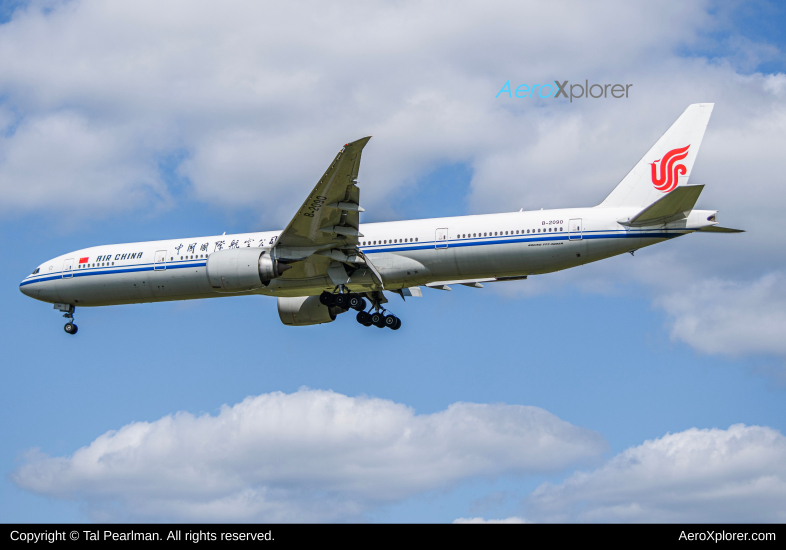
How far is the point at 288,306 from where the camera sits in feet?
133

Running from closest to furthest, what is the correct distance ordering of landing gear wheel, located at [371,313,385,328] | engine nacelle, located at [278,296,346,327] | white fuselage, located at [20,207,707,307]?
1. white fuselage, located at [20,207,707,307]
2. landing gear wheel, located at [371,313,385,328]
3. engine nacelle, located at [278,296,346,327]

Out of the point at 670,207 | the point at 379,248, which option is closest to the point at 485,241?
the point at 379,248

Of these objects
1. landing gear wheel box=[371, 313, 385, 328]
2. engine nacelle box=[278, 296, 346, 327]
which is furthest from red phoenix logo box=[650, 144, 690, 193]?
engine nacelle box=[278, 296, 346, 327]

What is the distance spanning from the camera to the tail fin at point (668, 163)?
111ft

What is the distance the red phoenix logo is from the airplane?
4 centimetres

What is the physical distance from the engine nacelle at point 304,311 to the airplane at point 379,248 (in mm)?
2909

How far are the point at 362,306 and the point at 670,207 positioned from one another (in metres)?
13.2

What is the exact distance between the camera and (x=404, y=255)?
1348 inches

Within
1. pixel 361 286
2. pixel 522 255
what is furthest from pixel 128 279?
pixel 522 255

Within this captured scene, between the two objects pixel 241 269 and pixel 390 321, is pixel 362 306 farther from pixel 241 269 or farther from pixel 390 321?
pixel 241 269

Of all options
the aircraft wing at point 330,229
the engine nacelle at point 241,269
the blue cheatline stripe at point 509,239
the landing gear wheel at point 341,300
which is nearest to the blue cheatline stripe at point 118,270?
the engine nacelle at point 241,269

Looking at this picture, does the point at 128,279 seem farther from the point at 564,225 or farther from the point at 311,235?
the point at 564,225

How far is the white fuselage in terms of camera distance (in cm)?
3247

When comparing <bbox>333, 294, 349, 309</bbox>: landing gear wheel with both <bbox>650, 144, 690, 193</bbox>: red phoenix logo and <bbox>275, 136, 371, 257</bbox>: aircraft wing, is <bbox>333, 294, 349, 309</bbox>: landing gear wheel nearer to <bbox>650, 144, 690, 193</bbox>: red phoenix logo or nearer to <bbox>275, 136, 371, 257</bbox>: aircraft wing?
<bbox>275, 136, 371, 257</bbox>: aircraft wing
